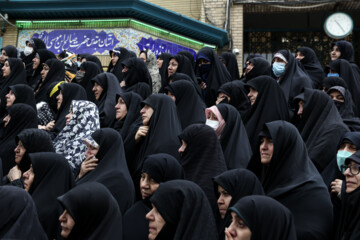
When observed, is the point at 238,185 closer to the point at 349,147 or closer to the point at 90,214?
the point at 90,214

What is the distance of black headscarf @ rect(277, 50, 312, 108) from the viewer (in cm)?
574

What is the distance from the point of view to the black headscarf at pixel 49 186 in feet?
10.4

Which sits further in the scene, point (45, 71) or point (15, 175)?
point (45, 71)

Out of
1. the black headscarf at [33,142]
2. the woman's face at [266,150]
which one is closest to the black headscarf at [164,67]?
the black headscarf at [33,142]

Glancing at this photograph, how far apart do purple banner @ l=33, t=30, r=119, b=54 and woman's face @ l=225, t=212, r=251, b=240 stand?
6635mm

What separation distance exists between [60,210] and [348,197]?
72.5 inches

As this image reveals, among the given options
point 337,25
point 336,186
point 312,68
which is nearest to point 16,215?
point 336,186

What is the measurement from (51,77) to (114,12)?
269cm

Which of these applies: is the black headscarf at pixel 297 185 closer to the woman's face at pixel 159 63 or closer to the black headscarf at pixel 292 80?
the black headscarf at pixel 292 80

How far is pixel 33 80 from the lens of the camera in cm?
693

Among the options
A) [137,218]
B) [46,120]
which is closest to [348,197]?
[137,218]

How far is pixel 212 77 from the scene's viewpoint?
650 centimetres

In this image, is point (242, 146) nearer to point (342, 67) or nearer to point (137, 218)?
point (137, 218)

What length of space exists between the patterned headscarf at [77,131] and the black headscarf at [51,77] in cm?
193
